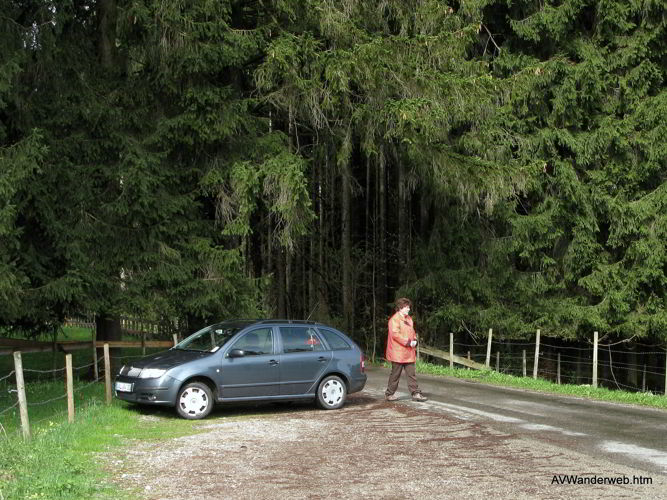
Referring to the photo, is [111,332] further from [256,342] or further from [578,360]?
[578,360]

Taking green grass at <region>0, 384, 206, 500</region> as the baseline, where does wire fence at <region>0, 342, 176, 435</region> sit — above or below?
below

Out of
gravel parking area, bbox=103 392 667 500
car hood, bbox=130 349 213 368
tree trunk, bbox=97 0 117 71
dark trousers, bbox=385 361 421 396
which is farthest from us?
tree trunk, bbox=97 0 117 71

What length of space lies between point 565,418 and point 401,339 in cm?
313

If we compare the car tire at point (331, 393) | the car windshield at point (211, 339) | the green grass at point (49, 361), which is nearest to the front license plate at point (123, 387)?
the car windshield at point (211, 339)

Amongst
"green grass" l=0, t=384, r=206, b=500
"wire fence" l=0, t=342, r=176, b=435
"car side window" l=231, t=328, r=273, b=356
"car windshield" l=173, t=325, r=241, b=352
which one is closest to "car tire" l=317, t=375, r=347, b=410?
"car side window" l=231, t=328, r=273, b=356

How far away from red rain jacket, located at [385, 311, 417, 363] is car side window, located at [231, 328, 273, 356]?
2.39m

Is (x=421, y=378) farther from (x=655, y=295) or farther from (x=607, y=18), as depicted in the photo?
(x=607, y=18)

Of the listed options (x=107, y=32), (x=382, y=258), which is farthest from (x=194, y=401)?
(x=382, y=258)

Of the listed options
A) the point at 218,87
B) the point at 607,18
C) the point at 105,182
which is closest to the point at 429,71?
the point at 218,87

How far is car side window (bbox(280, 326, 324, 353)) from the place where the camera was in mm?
13797

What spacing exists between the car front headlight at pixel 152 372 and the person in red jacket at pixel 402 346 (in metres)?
4.19

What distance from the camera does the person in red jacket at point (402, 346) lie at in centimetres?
1486

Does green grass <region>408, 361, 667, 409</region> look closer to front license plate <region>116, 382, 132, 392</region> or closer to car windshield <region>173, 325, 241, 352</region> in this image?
car windshield <region>173, 325, 241, 352</region>

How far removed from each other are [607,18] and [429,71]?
248 inches
